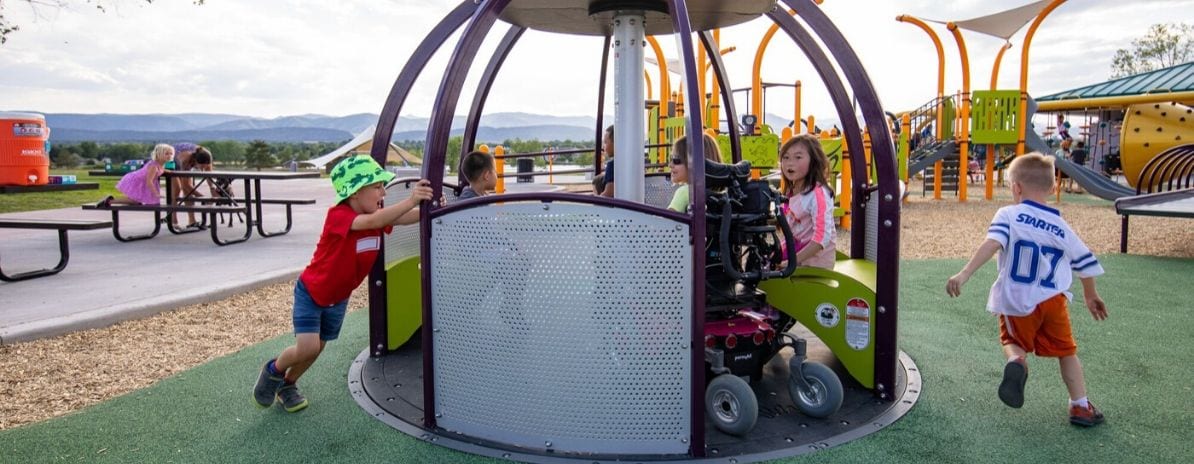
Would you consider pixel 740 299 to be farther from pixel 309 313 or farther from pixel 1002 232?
pixel 309 313

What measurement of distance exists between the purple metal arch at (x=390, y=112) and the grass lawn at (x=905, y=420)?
0.87ft

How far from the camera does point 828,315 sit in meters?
4.34

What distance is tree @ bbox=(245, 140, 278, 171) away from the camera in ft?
156

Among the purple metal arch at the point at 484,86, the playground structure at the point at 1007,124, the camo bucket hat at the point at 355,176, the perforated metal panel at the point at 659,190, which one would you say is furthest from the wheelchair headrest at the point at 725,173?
the playground structure at the point at 1007,124

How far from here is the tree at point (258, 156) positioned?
47438mm

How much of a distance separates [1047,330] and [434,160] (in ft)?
9.89

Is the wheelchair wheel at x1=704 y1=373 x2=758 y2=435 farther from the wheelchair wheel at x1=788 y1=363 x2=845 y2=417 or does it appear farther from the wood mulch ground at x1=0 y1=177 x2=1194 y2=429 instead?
the wood mulch ground at x1=0 y1=177 x2=1194 y2=429

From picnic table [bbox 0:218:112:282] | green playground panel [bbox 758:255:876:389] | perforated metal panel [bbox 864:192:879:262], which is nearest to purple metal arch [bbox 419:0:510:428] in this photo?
green playground panel [bbox 758:255:876:389]

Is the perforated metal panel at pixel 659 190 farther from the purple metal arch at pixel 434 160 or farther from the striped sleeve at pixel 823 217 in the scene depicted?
the purple metal arch at pixel 434 160

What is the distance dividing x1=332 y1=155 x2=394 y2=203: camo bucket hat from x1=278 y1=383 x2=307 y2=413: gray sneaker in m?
1.01

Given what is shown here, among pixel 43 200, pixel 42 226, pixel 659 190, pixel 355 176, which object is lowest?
pixel 43 200

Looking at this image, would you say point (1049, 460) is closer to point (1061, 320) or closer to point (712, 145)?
point (1061, 320)

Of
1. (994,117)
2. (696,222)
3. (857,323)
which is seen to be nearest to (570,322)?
(696,222)

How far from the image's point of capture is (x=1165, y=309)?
6.04 metres
